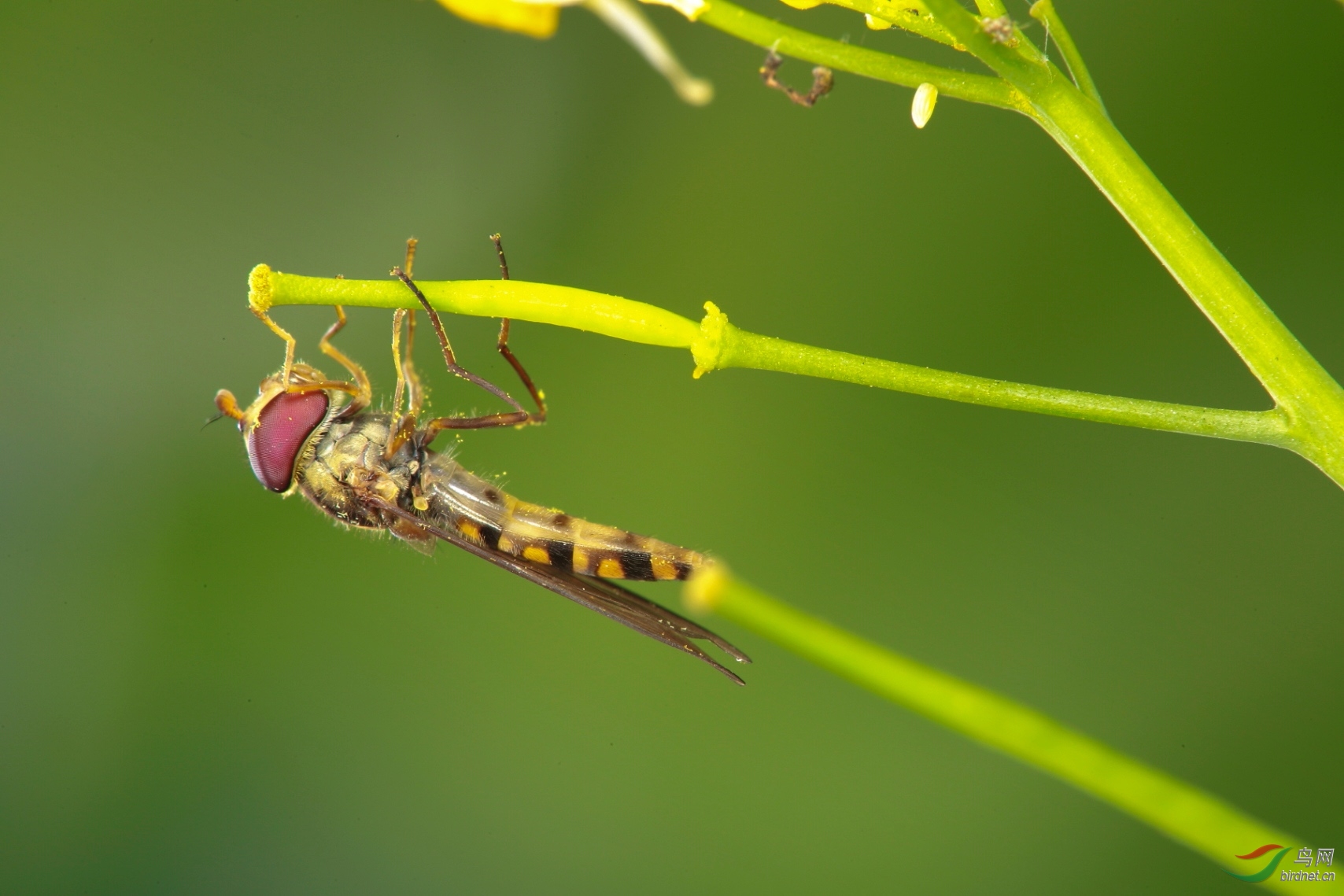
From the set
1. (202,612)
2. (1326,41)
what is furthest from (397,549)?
(1326,41)

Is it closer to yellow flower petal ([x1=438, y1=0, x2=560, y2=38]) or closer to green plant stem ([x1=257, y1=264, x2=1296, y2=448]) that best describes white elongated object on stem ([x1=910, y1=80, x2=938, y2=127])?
green plant stem ([x1=257, y1=264, x2=1296, y2=448])

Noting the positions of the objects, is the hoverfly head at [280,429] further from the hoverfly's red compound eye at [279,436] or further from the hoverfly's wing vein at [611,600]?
the hoverfly's wing vein at [611,600]

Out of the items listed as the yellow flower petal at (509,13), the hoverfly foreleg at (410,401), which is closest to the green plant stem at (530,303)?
the yellow flower petal at (509,13)

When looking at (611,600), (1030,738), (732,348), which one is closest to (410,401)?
(611,600)

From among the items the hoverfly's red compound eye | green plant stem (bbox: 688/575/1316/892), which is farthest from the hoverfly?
green plant stem (bbox: 688/575/1316/892)

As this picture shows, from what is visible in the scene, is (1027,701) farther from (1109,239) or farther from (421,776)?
(421,776)

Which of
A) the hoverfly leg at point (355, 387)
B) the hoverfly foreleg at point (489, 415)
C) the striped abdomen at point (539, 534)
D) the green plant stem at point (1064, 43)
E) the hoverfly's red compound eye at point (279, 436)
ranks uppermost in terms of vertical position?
the green plant stem at point (1064, 43)

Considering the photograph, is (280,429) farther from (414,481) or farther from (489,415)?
(489,415)
